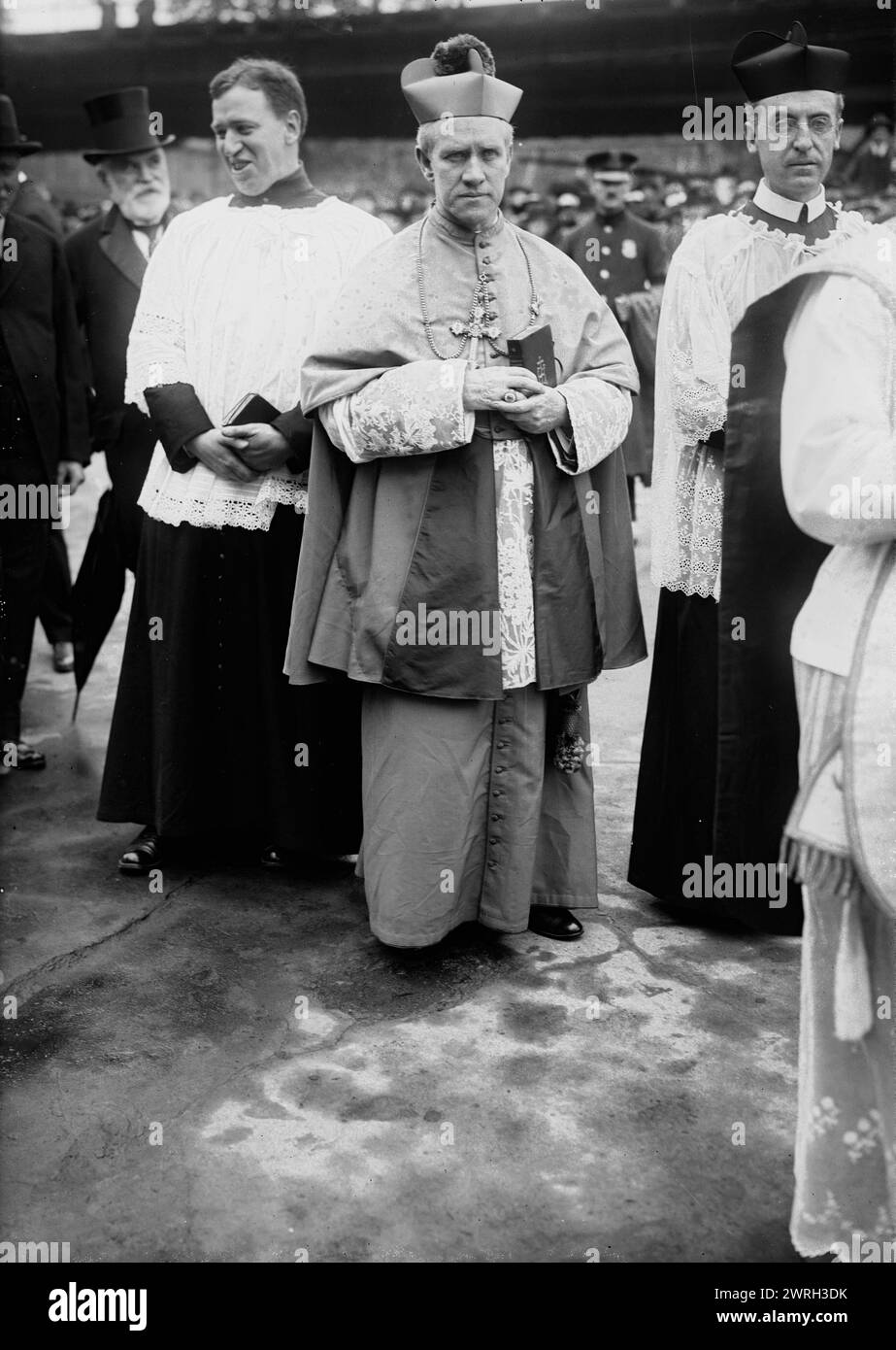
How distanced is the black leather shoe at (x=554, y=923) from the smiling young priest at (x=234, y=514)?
649mm

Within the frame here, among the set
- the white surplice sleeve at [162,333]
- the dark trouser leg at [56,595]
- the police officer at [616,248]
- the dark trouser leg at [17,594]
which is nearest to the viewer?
the white surplice sleeve at [162,333]

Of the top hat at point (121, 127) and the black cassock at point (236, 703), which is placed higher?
the top hat at point (121, 127)

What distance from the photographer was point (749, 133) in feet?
11.5

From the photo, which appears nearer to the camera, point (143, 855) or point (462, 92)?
point (462, 92)

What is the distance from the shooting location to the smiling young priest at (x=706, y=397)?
3402mm

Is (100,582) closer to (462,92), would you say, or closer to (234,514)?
(234,514)

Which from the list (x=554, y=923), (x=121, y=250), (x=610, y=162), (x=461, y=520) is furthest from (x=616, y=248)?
(x=554, y=923)

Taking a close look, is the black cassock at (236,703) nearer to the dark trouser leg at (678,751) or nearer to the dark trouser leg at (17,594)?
the dark trouser leg at (678,751)

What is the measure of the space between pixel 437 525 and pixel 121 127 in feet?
9.64

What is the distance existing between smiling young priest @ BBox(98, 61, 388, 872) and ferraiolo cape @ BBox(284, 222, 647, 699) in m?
0.43

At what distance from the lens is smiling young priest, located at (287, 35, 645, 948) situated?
336 cm

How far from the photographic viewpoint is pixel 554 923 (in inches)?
147

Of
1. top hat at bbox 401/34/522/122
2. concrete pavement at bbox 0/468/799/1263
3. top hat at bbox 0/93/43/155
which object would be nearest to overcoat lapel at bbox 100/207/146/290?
top hat at bbox 0/93/43/155

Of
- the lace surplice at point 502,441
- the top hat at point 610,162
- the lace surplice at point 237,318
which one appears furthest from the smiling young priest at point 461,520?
the top hat at point 610,162
